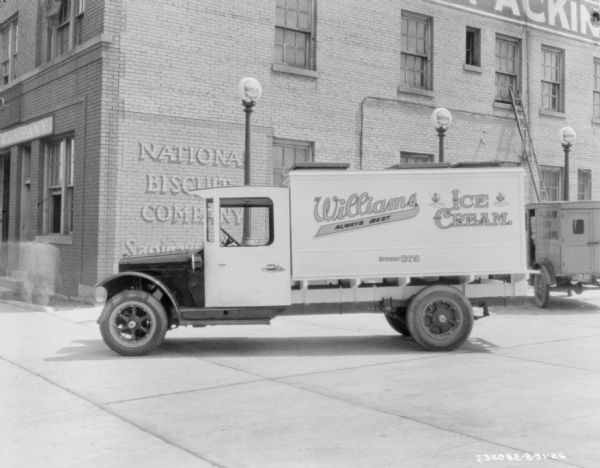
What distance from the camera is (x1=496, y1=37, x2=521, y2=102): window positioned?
2008cm

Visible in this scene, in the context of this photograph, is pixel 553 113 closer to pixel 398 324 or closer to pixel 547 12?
pixel 547 12

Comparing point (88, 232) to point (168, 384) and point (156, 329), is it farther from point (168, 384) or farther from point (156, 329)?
point (168, 384)

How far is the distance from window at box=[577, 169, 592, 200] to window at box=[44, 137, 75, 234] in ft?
47.4

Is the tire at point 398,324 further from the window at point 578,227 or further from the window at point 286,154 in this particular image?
the window at point 286,154

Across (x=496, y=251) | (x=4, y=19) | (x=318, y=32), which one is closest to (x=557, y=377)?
(x=496, y=251)

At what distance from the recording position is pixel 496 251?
972 centimetres

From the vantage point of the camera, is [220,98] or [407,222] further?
[220,98]

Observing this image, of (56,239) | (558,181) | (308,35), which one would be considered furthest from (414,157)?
(56,239)

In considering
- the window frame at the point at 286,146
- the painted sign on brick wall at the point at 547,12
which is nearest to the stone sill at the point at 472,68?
the painted sign on brick wall at the point at 547,12

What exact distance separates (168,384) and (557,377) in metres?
4.03

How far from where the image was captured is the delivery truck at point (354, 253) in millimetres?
9391

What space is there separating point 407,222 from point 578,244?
6.70 m

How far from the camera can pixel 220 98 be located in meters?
15.4

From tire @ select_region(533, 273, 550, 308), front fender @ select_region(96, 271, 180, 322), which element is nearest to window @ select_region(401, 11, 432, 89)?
tire @ select_region(533, 273, 550, 308)
